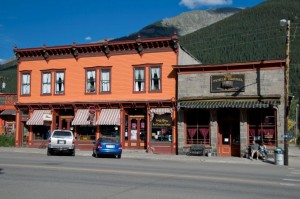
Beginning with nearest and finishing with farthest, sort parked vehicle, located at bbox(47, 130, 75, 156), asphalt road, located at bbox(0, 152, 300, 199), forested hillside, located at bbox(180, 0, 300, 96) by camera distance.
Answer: asphalt road, located at bbox(0, 152, 300, 199) → parked vehicle, located at bbox(47, 130, 75, 156) → forested hillside, located at bbox(180, 0, 300, 96)

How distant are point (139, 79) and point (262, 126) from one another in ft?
33.8

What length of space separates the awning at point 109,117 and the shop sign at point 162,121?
3.03 meters

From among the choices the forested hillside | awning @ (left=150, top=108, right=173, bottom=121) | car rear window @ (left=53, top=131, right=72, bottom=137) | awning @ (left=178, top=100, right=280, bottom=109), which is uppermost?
the forested hillside

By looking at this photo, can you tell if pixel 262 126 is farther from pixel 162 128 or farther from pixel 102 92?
pixel 102 92

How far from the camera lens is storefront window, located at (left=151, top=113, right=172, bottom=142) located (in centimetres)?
3044

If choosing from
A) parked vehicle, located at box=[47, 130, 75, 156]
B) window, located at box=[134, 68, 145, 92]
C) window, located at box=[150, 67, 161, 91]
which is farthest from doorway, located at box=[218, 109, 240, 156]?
parked vehicle, located at box=[47, 130, 75, 156]

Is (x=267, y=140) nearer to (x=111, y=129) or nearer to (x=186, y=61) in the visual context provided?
(x=186, y=61)

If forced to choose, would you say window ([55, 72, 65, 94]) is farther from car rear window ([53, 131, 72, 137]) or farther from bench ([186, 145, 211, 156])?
bench ([186, 145, 211, 156])

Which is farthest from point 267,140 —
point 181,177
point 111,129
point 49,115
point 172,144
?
point 49,115

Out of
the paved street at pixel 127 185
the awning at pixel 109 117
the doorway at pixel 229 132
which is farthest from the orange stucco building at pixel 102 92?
the paved street at pixel 127 185

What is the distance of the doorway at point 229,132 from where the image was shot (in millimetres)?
28250

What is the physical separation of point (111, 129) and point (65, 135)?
629cm

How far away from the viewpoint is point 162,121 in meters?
30.6

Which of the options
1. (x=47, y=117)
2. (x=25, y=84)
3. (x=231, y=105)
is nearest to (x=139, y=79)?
(x=231, y=105)
